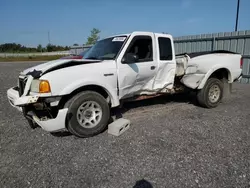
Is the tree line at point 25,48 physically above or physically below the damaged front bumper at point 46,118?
above

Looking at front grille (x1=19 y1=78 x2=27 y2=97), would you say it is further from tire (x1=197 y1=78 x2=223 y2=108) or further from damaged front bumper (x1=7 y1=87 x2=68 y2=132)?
tire (x1=197 y1=78 x2=223 y2=108)

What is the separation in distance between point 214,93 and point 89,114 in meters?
3.71

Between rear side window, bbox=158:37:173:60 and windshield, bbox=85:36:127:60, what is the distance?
40.5 inches

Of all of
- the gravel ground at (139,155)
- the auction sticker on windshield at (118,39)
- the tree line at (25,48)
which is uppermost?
the tree line at (25,48)

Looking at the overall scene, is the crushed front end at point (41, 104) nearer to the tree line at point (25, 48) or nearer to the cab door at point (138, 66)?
the cab door at point (138, 66)

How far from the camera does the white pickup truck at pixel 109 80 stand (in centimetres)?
320

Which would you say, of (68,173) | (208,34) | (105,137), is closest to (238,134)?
(105,137)

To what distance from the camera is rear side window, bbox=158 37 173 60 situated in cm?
463

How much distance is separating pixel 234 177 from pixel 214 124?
1.88m

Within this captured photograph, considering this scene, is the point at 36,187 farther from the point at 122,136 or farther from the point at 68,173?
the point at 122,136

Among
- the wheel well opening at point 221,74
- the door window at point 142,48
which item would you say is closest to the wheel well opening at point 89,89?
the door window at point 142,48

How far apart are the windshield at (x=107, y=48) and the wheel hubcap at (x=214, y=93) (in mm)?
2936

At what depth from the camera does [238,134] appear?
358 centimetres

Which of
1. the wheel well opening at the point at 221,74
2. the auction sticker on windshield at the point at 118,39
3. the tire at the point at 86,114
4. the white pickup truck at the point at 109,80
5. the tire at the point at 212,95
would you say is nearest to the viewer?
the white pickup truck at the point at 109,80
